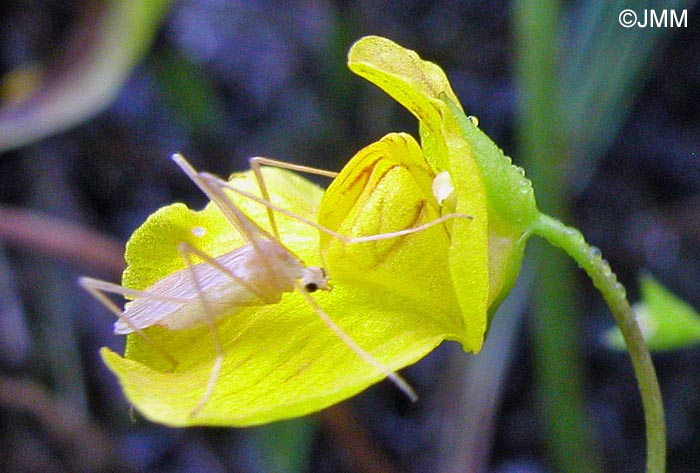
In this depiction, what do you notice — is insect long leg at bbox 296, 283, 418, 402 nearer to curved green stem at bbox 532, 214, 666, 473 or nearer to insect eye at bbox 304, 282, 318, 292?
insect eye at bbox 304, 282, 318, 292

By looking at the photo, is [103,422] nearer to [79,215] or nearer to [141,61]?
[79,215]

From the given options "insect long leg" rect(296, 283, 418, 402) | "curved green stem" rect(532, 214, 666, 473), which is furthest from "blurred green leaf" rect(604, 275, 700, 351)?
"insect long leg" rect(296, 283, 418, 402)

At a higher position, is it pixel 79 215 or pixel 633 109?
pixel 633 109

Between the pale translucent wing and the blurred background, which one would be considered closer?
the pale translucent wing

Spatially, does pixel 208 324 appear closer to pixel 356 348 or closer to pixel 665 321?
pixel 356 348

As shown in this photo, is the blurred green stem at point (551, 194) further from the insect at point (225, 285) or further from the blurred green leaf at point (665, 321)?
the insect at point (225, 285)

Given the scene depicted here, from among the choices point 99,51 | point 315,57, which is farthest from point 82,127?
point 315,57

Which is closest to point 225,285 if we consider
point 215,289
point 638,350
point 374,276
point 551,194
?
point 215,289
